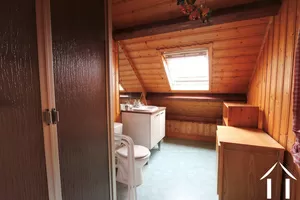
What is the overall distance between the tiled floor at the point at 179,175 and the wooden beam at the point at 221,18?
1.92m

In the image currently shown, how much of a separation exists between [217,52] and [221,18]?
65 cm

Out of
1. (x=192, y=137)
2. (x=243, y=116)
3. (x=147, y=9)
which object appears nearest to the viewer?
(x=147, y=9)

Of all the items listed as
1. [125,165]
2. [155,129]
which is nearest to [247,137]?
[125,165]

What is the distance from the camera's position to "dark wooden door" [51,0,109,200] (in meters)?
0.81

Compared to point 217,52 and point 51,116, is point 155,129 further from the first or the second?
point 51,116

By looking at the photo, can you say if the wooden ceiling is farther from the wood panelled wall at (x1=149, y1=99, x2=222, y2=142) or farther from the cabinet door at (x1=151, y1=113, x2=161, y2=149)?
the wood panelled wall at (x1=149, y1=99, x2=222, y2=142)

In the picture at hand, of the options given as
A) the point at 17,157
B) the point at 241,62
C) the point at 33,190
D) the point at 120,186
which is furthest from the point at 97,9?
the point at 241,62

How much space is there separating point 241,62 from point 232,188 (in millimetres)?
1770

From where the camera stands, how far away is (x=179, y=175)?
210cm

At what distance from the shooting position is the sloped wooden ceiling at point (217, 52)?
2020 mm

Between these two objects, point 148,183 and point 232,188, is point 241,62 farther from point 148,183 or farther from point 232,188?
point 148,183

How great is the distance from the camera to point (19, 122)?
2.13 feet

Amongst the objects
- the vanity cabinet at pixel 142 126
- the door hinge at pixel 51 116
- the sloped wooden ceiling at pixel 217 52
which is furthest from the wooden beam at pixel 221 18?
the door hinge at pixel 51 116

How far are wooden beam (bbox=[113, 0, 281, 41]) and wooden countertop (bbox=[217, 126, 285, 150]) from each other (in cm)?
126
